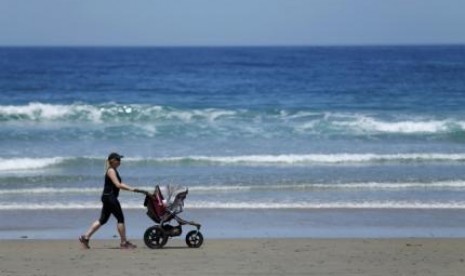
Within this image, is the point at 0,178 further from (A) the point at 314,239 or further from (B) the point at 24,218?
(A) the point at 314,239

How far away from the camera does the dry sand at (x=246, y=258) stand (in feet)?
35.3

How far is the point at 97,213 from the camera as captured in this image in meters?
15.7

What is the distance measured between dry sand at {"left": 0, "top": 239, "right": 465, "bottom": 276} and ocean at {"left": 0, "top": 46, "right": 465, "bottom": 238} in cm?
106

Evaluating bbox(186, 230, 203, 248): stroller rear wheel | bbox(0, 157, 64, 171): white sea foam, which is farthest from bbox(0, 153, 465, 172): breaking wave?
bbox(186, 230, 203, 248): stroller rear wheel

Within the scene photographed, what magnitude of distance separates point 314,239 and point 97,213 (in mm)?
4257

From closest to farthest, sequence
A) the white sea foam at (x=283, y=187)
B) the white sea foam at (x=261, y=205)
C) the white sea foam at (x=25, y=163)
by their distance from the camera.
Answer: the white sea foam at (x=261, y=205)
the white sea foam at (x=283, y=187)
the white sea foam at (x=25, y=163)

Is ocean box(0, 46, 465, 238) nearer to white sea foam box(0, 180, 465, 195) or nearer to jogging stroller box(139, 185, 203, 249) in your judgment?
white sea foam box(0, 180, 465, 195)

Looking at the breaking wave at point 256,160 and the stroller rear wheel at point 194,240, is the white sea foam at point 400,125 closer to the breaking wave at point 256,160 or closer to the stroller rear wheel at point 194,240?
the breaking wave at point 256,160

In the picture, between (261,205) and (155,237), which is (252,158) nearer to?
(261,205)

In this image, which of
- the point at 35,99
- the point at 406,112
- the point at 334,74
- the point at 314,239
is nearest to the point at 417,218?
the point at 314,239

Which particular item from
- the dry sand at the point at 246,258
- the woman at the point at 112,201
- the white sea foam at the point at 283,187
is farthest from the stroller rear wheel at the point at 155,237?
the white sea foam at the point at 283,187

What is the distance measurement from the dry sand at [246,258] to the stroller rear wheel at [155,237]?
4.2 inches

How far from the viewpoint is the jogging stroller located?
12.3m

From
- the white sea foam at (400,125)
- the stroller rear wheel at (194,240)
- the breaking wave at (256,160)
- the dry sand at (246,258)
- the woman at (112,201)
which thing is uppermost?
the white sea foam at (400,125)
